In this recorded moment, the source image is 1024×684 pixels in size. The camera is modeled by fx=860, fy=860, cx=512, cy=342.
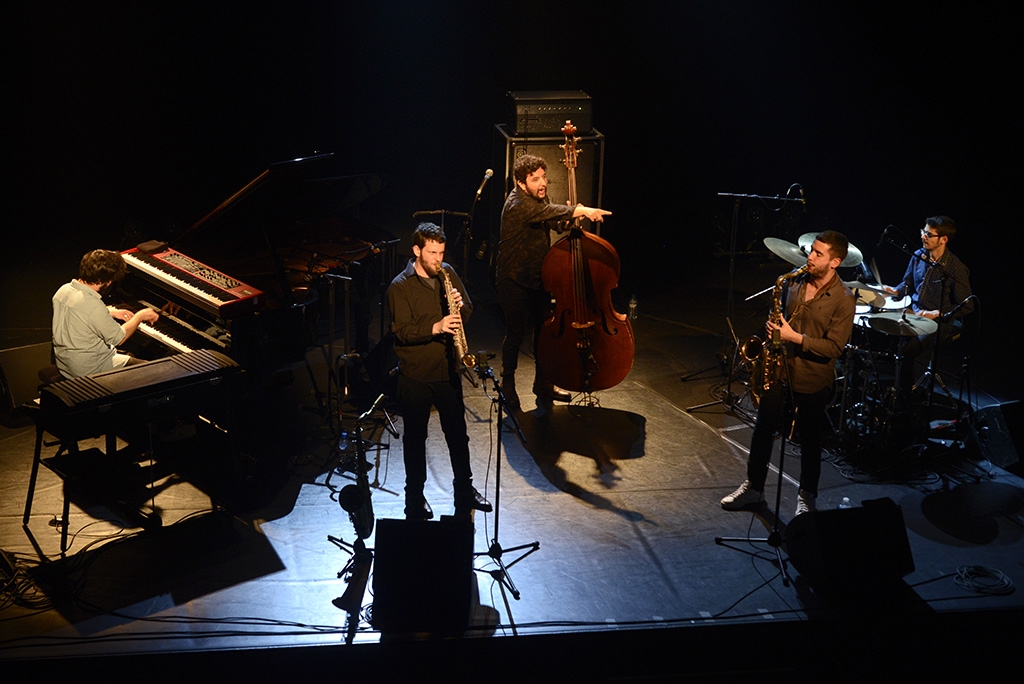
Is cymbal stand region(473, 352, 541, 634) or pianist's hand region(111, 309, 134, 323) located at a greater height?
pianist's hand region(111, 309, 134, 323)

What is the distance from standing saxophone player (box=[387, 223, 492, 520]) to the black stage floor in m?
0.39

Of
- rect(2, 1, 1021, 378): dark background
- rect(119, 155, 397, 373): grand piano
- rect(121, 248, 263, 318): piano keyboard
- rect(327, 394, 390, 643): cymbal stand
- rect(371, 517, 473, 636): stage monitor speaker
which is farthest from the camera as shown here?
rect(2, 1, 1021, 378): dark background

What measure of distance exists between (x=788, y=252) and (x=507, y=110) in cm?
338

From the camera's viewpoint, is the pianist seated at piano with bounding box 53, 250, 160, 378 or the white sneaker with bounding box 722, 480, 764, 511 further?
the white sneaker with bounding box 722, 480, 764, 511

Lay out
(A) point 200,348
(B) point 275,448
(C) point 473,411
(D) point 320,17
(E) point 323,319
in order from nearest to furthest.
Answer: (A) point 200,348
(B) point 275,448
(C) point 473,411
(E) point 323,319
(D) point 320,17

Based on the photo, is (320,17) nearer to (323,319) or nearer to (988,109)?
(323,319)

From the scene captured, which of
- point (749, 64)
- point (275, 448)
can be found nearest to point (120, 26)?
point (275, 448)

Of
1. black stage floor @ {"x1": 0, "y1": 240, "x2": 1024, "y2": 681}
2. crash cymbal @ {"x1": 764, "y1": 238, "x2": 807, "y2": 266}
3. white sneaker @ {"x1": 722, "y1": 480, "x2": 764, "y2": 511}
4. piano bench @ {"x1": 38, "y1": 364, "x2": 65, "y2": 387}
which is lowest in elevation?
black stage floor @ {"x1": 0, "y1": 240, "x2": 1024, "y2": 681}

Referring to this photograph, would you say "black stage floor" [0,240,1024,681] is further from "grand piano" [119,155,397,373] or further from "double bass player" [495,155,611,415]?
"double bass player" [495,155,611,415]

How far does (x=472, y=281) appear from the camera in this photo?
10.6 m

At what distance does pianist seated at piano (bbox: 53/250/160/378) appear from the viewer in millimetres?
5301

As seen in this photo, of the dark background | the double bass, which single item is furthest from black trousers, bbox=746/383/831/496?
the dark background

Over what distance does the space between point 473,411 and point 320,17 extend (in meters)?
5.14

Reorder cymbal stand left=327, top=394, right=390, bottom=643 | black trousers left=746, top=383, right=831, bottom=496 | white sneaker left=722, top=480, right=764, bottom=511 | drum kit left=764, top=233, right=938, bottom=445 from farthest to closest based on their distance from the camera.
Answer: drum kit left=764, top=233, right=938, bottom=445 < white sneaker left=722, top=480, right=764, bottom=511 < black trousers left=746, top=383, right=831, bottom=496 < cymbal stand left=327, top=394, right=390, bottom=643
